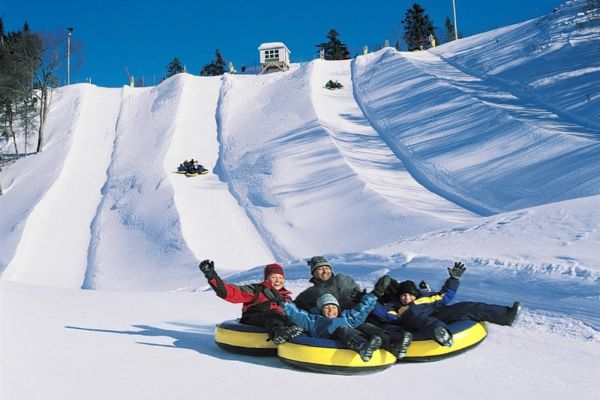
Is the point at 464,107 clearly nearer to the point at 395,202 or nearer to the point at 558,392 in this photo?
the point at 395,202

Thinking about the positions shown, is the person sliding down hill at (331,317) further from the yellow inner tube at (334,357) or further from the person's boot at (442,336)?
the person's boot at (442,336)

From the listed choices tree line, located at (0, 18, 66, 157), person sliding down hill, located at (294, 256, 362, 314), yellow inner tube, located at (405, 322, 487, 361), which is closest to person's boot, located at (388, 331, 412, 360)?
yellow inner tube, located at (405, 322, 487, 361)

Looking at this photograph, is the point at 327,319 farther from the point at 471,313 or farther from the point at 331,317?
the point at 471,313

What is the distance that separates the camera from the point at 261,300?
4.49 metres

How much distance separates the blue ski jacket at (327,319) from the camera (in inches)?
155

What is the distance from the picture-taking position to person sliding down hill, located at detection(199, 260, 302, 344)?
12.9 ft

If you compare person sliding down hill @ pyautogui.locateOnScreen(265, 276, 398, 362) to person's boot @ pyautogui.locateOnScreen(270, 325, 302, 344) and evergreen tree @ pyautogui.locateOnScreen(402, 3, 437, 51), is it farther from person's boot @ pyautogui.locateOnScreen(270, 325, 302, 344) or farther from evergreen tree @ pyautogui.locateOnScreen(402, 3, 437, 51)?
evergreen tree @ pyautogui.locateOnScreen(402, 3, 437, 51)

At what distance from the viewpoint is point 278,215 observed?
43.7 ft

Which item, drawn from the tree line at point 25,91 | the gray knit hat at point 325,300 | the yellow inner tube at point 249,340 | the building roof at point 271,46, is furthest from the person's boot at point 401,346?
the building roof at point 271,46

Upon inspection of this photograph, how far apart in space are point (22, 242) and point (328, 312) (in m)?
11.9

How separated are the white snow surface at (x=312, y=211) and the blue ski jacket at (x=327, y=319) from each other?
1.23 ft

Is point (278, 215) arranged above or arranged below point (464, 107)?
below

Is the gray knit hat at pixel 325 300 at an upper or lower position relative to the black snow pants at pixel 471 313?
upper

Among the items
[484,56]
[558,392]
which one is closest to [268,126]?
[484,56]
